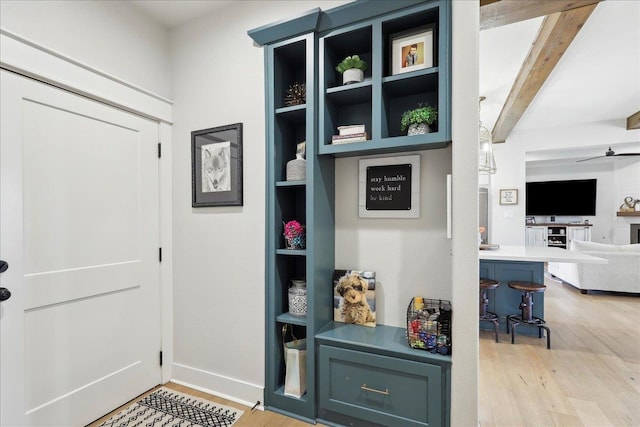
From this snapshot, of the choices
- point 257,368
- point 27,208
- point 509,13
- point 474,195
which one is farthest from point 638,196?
point 27,208

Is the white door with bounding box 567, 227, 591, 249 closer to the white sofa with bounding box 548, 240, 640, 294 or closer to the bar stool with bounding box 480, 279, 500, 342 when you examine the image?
the white sofa with bounding box 548, 240, 640, 294

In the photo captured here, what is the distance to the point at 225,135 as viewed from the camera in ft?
7.22

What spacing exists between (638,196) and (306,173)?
9115 millimetres

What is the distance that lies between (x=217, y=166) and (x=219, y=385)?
5.07 ft

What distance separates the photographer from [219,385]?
7.29 feet

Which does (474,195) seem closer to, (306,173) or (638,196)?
(306,173)

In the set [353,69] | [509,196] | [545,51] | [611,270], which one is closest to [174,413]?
[353,69]

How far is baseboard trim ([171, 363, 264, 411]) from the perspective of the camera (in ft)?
6.84

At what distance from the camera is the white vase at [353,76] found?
183 centimetres

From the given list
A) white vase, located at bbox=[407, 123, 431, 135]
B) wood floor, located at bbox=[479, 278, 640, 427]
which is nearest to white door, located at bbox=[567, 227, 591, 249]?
wood floor, located at bbox=[479, 278, 640, 427]

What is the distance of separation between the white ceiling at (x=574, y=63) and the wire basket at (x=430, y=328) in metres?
2.36

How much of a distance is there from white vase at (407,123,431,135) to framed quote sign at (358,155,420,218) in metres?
0.22

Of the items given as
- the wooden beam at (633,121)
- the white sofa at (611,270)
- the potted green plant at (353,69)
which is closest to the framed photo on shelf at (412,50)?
the potted green plant at (353,69)

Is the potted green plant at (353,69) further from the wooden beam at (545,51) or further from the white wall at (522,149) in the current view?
the white wall at (522,149)
